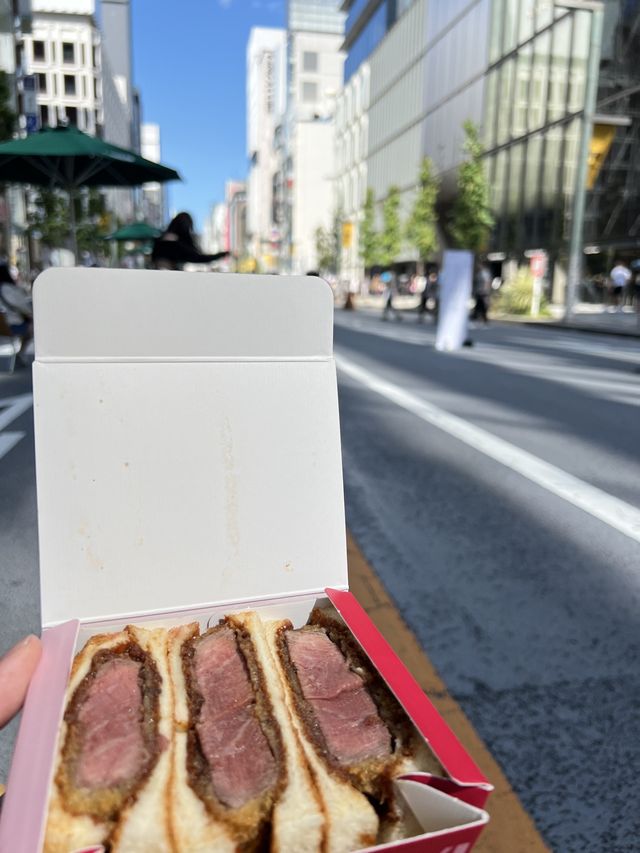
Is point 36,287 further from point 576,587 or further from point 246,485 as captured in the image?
point 576,587

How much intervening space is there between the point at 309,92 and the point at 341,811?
135 meters

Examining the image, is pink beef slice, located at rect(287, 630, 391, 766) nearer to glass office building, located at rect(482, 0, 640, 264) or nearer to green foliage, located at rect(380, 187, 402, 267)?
glass office building, located at rect(482, 0, 640, 264)

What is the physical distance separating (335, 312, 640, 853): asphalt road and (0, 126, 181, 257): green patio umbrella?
5.93 metres

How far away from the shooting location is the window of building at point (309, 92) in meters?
120

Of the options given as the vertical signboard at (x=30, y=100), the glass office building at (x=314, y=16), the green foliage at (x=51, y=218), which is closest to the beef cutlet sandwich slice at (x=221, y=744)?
the vertical signboard at (x=30, y=100)

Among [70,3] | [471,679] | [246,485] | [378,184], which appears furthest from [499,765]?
[70,3]

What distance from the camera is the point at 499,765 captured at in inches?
76.9

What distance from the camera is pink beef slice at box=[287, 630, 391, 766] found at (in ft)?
3.96

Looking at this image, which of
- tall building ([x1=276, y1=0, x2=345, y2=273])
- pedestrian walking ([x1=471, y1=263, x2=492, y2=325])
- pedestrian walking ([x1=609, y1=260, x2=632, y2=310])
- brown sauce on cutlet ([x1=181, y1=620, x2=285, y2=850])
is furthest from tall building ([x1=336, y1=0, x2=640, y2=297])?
tall building ([x1=276, y1=0, x2=345, y2=273])

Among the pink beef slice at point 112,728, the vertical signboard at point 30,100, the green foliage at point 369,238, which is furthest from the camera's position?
the green foliage at point 369,238

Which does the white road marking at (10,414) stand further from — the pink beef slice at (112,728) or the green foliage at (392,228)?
the green foliage at (392,228)

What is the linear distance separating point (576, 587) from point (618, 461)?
2561mm

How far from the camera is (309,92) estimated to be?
4759 inches

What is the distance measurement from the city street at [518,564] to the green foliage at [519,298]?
21.4 m
